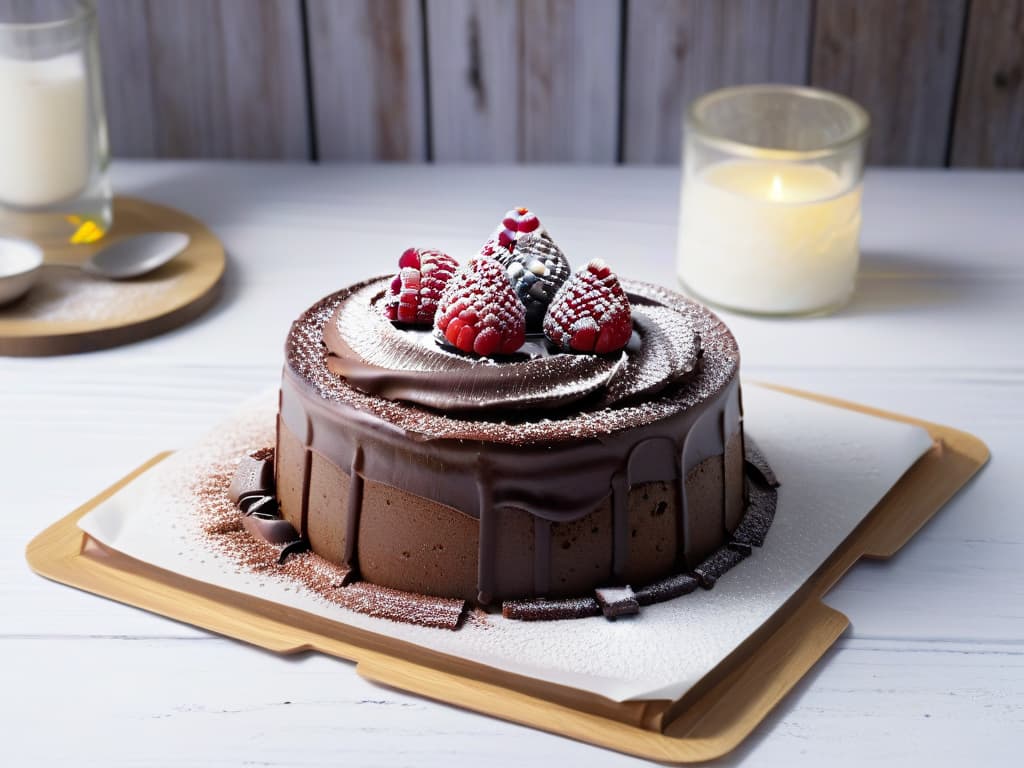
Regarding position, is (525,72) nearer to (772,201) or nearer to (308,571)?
(772,201)

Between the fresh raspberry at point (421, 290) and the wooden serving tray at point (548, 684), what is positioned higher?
the fresh raspberry at point (421, 290)

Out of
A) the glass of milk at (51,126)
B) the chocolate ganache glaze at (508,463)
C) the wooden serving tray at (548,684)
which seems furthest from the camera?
the glass of milk at (51,126)

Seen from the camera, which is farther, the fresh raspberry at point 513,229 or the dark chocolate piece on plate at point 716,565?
the fresh raspberry at point 513,229

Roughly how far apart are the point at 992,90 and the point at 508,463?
1.75 metres

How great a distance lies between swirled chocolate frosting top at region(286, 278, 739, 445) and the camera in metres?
1.39

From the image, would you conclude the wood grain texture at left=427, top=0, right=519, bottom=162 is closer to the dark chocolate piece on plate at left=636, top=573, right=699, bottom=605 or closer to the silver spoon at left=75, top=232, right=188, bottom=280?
the silver spoon at left=75, top=232, right=188, bottom=280

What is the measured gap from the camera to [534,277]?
1523 mm

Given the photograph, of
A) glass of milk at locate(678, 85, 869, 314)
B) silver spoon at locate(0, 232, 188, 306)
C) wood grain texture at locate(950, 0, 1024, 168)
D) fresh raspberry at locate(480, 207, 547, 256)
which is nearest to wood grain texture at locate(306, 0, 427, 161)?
silver spoon at locate(0, 232, 188, 306)

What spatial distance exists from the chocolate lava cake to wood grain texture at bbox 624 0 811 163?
4.07ft

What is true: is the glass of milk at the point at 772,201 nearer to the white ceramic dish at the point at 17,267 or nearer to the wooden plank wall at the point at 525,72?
the wooden plank wall at the point at 525,72

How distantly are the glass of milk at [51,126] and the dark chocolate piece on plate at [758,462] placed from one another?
122 cm

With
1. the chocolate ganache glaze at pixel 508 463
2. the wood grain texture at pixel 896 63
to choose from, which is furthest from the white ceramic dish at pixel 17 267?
the wood grain texture at pixel 896 63

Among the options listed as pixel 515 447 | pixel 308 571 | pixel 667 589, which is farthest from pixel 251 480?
pixel 667 589

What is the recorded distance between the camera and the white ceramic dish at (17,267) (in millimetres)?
2086
